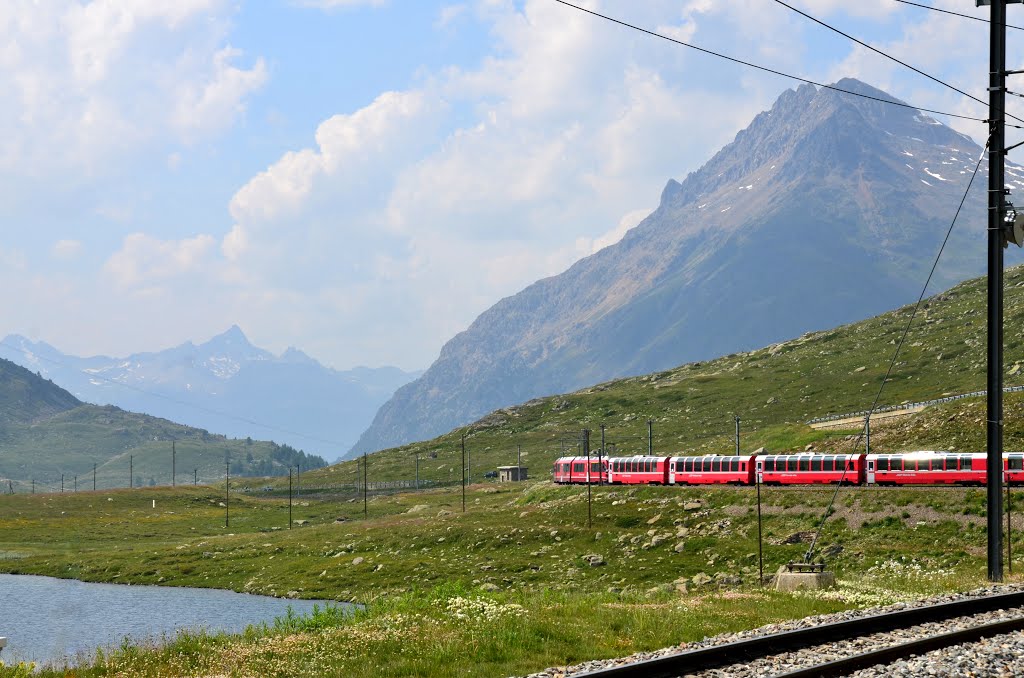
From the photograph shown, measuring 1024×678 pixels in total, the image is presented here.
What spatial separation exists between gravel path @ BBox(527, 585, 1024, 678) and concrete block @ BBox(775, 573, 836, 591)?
9.50 meters

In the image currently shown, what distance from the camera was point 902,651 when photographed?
743 inches

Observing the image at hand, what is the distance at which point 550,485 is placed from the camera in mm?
129375

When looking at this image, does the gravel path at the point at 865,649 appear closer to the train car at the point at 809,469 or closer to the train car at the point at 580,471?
the train car at the point at 809,469

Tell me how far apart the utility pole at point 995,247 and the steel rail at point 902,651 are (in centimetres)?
1040

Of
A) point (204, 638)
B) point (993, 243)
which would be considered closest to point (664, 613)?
point (204, 638)

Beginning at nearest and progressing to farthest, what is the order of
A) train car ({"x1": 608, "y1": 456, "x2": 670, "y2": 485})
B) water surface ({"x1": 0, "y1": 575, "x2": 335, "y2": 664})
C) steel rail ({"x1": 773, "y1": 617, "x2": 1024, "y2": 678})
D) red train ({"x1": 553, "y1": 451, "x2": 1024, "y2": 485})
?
steel rail ({"x1": 773, "y1": 617, "x2": 1024, "y2": 678}) < water surface ({"x1": 0, "y1": 575, "x2": 335, "y2": 664}) < red train ({"x1": 553, "y1": 451, "x2": 1024, "y2": 485}) < train car ({"x1": 608, "y1": 456, "x2": 670, "y2": 485})

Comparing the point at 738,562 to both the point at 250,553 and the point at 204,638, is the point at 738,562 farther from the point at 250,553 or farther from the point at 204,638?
the point at 250,553

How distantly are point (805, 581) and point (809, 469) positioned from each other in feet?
208

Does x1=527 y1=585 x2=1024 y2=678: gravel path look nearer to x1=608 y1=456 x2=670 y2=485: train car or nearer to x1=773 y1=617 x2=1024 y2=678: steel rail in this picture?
x1=773 y1=617 x2=1024 y2=678: steel rail

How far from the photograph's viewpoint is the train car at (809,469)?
295ft

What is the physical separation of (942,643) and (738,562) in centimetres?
5625

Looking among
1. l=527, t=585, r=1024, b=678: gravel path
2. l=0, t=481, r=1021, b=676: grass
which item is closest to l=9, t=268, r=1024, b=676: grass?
l=0, t=481, r=1021, b=676: grass

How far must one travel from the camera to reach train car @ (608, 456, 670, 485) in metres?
108

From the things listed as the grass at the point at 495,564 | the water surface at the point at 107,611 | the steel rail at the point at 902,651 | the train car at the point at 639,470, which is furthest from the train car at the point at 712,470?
the steel rail at the point at 902,651
